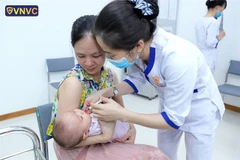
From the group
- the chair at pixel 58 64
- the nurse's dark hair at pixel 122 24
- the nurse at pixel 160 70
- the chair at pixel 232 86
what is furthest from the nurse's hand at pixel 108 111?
the chair at pixel 232 86

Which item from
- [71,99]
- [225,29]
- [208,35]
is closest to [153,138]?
[208,35]

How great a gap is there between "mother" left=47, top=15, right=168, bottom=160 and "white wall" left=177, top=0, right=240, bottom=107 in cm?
279

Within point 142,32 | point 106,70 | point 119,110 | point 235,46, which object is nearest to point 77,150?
point 119,110

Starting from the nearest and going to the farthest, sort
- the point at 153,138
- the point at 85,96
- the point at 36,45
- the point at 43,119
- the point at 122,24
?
the point at 122,24
the point at 85,96
the point at 43,119
the point at 153,138
the point at 36,45

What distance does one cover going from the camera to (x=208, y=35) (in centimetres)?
269

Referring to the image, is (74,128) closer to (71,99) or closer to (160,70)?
(71,99)

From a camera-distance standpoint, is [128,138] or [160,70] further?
[128,138]

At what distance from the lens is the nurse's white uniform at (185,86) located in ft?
2.99

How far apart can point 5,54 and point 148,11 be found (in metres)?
2.32

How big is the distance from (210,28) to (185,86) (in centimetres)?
202

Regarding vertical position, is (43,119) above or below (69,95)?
below

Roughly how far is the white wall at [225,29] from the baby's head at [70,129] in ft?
9.66

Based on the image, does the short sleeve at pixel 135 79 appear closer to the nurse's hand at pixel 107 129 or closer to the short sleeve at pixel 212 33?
the nurse's hand at pixel 107 129

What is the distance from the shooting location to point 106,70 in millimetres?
1217
